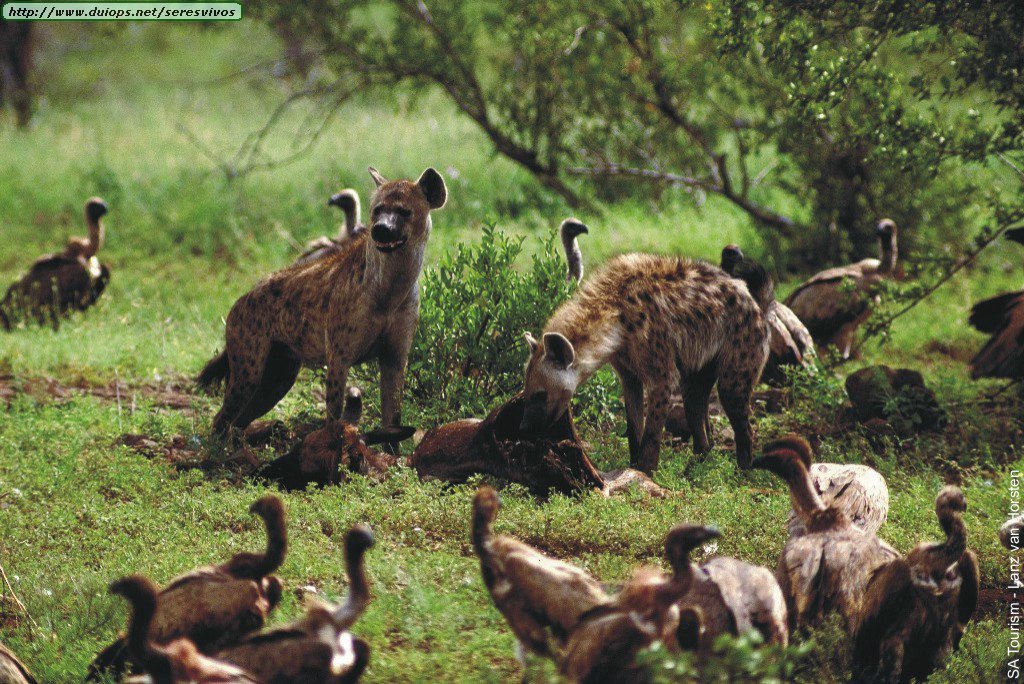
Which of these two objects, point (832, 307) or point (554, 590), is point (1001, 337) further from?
point (554, 590)

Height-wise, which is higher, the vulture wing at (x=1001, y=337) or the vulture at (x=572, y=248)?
the vulture at (x=572, y=248)

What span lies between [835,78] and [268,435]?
410 centimetres

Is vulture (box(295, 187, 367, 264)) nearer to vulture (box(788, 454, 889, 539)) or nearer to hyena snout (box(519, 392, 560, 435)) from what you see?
hyena snout (box(519, 392, 560, 435))

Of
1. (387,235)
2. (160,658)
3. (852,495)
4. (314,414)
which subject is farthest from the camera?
(314,414)

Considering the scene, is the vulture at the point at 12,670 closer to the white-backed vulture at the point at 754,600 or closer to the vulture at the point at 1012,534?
the white-backed vulture at the point at 754,600

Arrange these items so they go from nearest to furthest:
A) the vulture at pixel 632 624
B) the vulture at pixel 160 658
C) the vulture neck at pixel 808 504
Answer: the vulture at pixel 160 658 < the vulture at pixel 632 624 < the vulture neck at pixel 808 504

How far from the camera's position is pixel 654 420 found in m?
7.04

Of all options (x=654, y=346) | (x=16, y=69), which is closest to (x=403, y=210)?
(x=654, y=346)

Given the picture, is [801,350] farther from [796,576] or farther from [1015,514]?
[796,576]

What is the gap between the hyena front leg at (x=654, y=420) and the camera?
7.00 m

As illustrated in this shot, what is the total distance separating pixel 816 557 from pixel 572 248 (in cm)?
403

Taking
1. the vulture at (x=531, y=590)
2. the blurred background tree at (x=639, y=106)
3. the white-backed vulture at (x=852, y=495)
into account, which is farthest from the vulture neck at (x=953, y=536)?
the blurred background tree at (x=639, y=106)

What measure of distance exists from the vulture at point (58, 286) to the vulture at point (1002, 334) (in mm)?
7462

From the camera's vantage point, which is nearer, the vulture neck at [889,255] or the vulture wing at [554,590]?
the vulture wing at [554,590]
